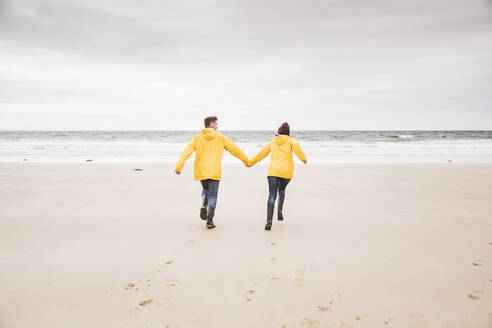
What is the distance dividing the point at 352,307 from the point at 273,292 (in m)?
0.74

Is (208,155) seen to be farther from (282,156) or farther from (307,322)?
(307,322)

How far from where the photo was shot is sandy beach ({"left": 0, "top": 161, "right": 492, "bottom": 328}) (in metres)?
2.73

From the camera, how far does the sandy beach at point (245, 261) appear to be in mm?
2734

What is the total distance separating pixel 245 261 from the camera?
3859 mm

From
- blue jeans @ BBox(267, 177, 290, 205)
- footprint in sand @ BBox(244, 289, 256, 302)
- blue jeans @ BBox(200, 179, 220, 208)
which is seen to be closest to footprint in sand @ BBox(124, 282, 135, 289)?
footprint in sand @ BBox(244, 289, 256, 302)

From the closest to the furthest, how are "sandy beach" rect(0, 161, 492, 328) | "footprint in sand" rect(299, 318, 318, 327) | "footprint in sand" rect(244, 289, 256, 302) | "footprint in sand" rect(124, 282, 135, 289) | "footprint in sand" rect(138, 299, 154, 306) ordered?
"footprint in sand" rect(299, 318, 318, 327)
"sandy beach" rect(0, 161, 492, 328)
"footprint in sand" rect(138, 299, 154, 306)
"footprint in sand" rect(244, 289, 256, 302)
"footprint in sand" rect(124, 282, 135, 289)

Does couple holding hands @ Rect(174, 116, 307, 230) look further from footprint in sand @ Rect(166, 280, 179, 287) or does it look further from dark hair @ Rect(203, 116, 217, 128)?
footprint in sand @ Rect(166, 280, 179, 287)

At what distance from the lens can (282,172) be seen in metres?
5.38

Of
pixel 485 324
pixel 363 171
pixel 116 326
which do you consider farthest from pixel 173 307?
pixel 363 171

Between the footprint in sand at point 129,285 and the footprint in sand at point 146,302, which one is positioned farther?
the footprint in sand at point 129,285

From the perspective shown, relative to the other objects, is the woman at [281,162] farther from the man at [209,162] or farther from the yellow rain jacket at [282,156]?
the man at [209,162]

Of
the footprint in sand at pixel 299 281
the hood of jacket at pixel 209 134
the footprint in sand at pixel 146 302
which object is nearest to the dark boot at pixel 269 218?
the hood of jacket at pixel 209 134

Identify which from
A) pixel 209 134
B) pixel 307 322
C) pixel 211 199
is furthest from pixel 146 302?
pixel 209 134

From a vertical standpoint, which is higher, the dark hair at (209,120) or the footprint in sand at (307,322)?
the dark hair at (209,120)
